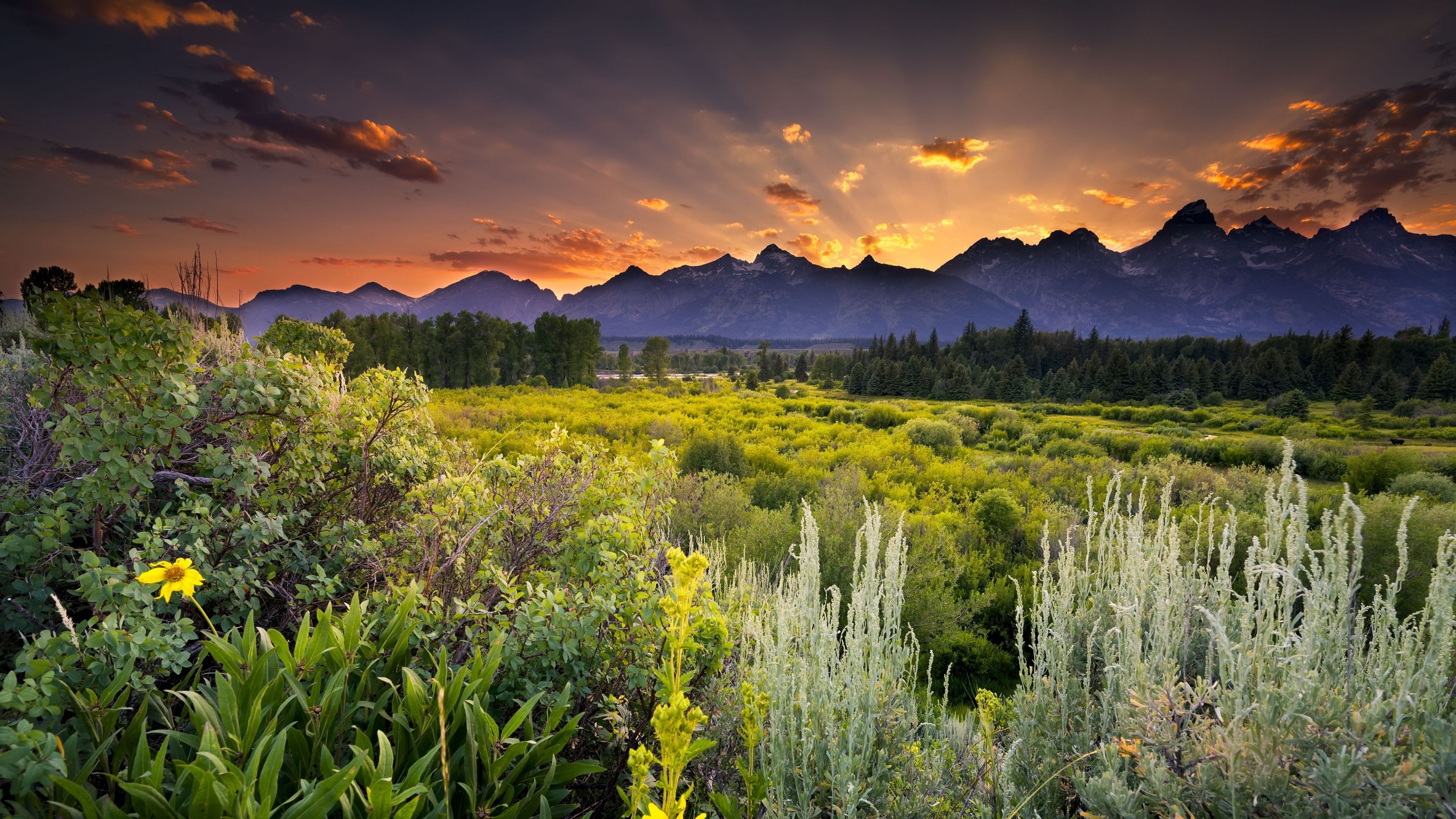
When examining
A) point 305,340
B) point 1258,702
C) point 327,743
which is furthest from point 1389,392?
point 305,340

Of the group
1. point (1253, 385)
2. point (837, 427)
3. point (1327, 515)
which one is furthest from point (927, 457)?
point (1253, 385)

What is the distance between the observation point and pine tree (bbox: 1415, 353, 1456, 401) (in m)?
38.5

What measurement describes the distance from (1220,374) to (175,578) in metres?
75.0

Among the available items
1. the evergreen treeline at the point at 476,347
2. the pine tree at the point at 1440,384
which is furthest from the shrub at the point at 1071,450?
the pine tree at the point at 1440,384

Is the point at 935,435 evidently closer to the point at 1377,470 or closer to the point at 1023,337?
the point at 1377,470

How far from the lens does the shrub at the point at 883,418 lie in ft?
81.6

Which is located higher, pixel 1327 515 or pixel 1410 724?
pixel 1327 515

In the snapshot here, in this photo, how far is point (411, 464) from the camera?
12.1ft

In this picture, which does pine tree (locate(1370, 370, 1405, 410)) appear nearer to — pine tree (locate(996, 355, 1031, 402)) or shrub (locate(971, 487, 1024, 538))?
pine tree (locate(996, 355, 1031, 402))

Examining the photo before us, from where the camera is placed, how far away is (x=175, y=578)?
1.82m

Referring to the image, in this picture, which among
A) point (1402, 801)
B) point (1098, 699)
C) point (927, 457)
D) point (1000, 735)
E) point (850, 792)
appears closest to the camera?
point (1402, 801)

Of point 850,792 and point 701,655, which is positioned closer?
point 850,792

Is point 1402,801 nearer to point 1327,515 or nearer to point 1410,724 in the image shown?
point 1410,724

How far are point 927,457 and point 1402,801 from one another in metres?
14.2
